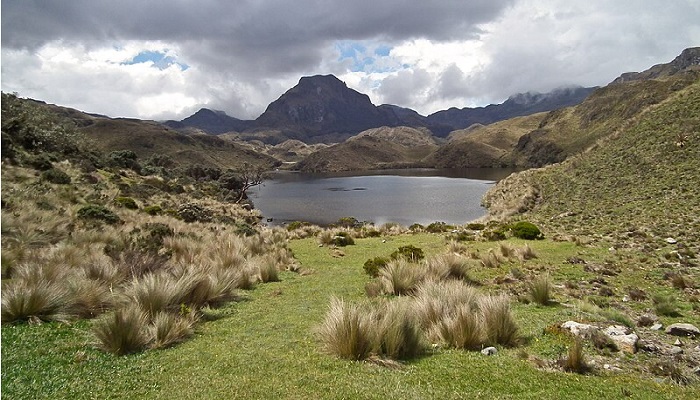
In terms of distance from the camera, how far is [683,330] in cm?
765

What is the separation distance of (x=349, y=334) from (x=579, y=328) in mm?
4153

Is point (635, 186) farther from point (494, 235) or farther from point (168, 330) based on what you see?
point (168, 330)

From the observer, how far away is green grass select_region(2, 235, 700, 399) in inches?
183

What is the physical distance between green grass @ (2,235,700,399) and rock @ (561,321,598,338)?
38 centimetres

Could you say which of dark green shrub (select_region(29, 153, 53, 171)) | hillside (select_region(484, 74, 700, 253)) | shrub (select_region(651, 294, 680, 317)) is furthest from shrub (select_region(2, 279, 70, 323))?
dark green shrub (select_region(29, 153, 53, 171))

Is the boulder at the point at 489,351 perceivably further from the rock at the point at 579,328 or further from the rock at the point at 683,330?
the rock at the point at 683,330

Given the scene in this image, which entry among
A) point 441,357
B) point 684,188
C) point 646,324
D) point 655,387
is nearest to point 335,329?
point 441,357

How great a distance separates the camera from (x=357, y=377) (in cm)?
507

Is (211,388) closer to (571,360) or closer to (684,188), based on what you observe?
(571,360)

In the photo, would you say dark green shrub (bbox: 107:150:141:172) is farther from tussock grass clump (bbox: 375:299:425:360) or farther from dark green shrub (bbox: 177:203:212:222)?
tussock grass clump (bbox: 375:299:425:360)

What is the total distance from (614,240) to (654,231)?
1.76 metres

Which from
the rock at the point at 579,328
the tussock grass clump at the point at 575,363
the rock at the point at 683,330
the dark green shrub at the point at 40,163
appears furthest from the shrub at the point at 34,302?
the dark green shrub at the point at 40,163

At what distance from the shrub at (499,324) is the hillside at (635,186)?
12318mm

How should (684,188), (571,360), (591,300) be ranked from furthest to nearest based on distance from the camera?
(684,188) < (591,300) < (571,360)
